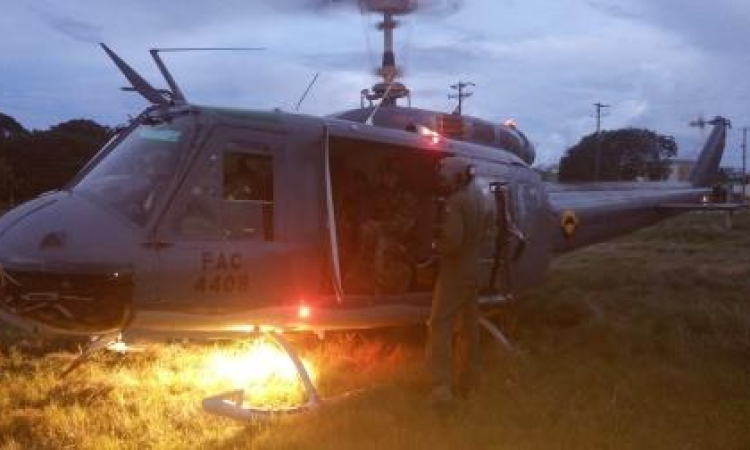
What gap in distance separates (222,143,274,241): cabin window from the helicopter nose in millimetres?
811

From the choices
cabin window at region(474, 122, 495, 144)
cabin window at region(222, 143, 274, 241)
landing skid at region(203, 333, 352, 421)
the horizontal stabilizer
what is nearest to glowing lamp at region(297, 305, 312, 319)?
landing skid at region(203, 333, 352, 421)

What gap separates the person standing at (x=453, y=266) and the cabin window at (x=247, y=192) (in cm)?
144

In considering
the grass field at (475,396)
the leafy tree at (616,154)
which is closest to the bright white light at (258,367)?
the grass field at (475,396)

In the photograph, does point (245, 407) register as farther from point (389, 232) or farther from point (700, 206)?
point (700, 206)

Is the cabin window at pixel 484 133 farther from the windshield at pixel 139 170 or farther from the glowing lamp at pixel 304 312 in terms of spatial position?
the windshield at pixel 139 170

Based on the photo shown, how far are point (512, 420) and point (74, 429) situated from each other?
131 inches

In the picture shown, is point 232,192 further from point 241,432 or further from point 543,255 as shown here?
point 543,255

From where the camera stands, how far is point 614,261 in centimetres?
2181

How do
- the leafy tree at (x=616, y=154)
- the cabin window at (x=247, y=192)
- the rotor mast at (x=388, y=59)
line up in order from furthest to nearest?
the leafy tree at (x=616, y=154)
the rotor mast at (x=388, y=59)
the cabin window at (x=247, y=192)

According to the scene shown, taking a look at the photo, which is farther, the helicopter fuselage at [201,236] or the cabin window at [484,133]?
the cabin window at [484,133]

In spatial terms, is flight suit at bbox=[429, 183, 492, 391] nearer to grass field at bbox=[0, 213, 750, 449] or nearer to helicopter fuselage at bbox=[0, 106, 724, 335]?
grass field at bbox=[0, 213, 750, 449]

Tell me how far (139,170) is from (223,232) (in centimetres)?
82

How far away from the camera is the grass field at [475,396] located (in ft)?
20.5

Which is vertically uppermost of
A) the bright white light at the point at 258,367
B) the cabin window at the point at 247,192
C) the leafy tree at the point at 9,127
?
the leafy tree at the point at 9,127
